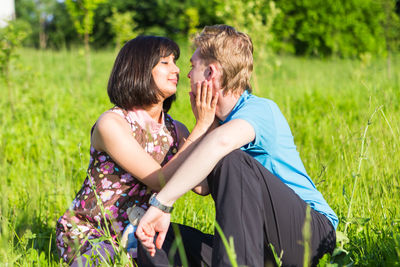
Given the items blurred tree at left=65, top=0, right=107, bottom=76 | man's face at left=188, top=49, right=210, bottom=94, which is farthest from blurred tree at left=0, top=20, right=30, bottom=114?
man's face at left=188, top=49, right=210, bottom=94

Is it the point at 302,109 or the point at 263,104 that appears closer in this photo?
the point at 263,104

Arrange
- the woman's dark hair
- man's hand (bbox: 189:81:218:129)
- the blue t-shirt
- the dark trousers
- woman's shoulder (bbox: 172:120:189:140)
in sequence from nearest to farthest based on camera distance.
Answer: the dark trousers
the blue t-shirt
man's hand (bbox: 189:81:218:129)
the woman's dark hair
woman's shoulder (bbox: 172:120:189:140)

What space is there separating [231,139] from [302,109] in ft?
10.3

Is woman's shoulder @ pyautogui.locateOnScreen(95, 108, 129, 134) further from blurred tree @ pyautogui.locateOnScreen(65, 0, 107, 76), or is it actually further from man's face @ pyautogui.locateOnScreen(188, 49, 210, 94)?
blurred tree @ pyautogui.locateOnScreen(65, 0, 107, 76)

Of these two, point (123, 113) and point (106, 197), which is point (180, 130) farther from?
point (106, 197)

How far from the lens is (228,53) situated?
190cm

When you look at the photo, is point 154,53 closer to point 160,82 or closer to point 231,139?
point 160,82

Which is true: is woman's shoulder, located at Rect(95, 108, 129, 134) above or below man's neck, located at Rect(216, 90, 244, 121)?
below

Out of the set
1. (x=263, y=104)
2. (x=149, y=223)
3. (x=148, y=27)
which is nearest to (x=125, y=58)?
(x=263, y=104)

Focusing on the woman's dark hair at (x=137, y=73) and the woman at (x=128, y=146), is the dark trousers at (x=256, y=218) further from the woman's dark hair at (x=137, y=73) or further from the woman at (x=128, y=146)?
the woman's dark hair at (x=137, y=73)

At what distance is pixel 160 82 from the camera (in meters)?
2.02

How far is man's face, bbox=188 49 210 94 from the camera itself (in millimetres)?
1915

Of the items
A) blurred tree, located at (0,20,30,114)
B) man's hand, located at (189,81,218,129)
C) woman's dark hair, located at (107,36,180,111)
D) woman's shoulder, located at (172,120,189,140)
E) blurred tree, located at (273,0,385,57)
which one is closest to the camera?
man's hand, located at (189,81,218,129)

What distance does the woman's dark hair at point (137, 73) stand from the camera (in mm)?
1980
